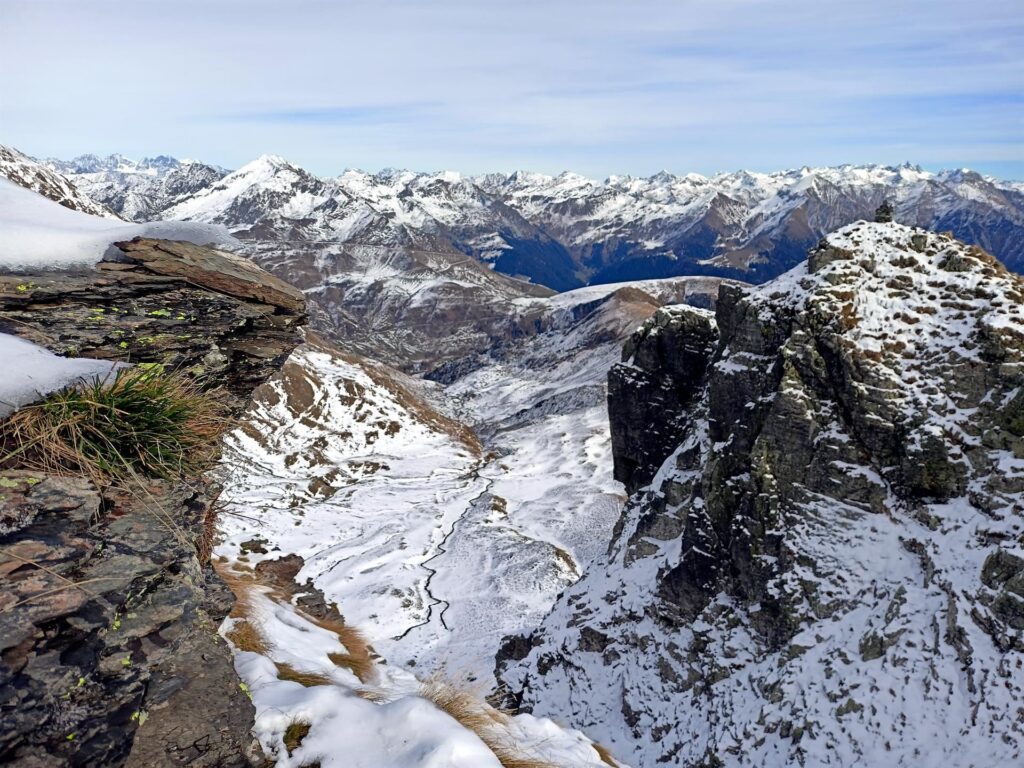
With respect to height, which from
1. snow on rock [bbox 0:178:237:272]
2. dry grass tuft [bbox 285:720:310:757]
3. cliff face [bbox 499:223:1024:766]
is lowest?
cliff face [bbox 499:223:1024:766]

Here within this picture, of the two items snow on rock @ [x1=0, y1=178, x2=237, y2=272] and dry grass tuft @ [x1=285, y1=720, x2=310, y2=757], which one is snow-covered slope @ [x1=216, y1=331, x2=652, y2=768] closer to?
dry grass tuft @ [x1=285, y1=720, x2=310, y2=757]

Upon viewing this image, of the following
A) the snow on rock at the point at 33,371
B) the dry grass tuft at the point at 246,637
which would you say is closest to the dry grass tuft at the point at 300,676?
the dry grass tuft at the point at 246,637

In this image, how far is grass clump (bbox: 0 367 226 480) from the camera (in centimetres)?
620

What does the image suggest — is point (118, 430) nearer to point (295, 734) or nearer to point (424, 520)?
point (295, 734)

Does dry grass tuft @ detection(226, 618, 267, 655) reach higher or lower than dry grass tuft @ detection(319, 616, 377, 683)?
higher

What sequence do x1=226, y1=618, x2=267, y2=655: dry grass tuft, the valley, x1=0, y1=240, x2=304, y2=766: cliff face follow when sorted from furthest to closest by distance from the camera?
x1=226, y1=618, x2=267, y2=655: dry grass tuft < the valley < x1=0, y1=240, x2=304, y2=766: cliff face

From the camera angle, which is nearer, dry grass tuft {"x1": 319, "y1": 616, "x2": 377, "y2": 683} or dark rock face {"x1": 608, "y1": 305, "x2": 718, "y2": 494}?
dry grass tuft {"x1": 319, "y1": 616, "x2": 377, "y2": 683}

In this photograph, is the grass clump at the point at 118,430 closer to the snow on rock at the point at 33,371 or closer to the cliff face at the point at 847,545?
the snow on rock at the point at 33,371

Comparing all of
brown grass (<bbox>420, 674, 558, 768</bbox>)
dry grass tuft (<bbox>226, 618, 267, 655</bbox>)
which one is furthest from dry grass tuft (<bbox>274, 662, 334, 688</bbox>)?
brown grass (<bbox>420, 674, 558, 768</bbox>)

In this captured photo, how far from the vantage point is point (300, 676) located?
9953mm

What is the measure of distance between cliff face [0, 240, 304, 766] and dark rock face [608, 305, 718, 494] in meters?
54.5

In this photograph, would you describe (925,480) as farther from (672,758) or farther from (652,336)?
(652,336)

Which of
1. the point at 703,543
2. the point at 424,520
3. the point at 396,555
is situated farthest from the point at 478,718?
the point at 424,520

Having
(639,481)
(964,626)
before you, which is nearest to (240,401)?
(964,626)
